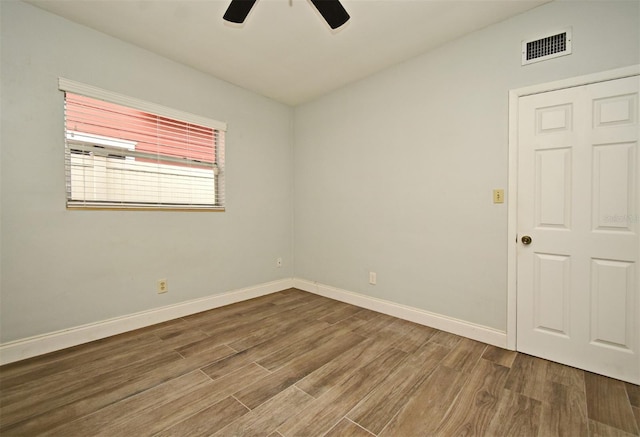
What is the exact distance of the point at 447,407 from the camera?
1538 millimetres

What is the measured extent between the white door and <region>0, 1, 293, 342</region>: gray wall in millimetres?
2946

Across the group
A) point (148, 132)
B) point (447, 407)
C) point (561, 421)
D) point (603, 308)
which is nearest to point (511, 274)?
point (603, 308)

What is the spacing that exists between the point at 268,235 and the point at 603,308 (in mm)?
3301

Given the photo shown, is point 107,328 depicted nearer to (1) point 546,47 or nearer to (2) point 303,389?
(2) point 303,389

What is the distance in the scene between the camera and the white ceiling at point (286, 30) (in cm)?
206

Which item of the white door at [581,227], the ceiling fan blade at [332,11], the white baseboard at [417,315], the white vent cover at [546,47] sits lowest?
the white baseboard at [417,315]

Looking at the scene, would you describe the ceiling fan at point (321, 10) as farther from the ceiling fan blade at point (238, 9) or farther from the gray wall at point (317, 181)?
the gray wall at point (317, 181)

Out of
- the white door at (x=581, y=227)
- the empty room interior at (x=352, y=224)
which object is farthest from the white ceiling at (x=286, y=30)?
the white door at (x=581, y=227)

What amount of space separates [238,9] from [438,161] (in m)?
2.04

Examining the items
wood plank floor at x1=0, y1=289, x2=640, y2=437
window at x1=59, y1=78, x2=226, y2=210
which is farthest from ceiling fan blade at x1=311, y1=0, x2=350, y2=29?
wood plank floor at x1=0, y1=289, x2=640, y2=437

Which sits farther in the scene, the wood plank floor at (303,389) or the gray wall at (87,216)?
the gray wall at (87,216)

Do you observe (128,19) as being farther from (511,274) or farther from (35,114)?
(511,274)

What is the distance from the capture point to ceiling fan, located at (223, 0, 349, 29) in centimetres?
147

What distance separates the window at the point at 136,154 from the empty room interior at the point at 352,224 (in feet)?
0.07
